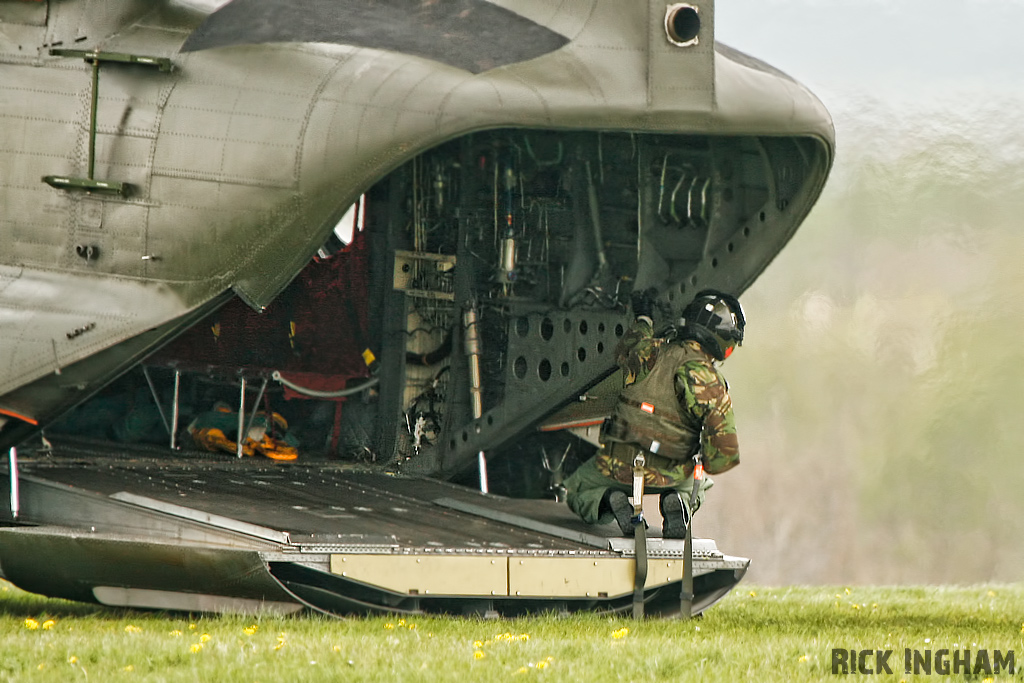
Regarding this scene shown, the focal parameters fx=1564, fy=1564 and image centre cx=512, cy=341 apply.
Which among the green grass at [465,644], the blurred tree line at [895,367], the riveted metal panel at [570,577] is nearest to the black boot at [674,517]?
the riveted metal panel at [570,577]

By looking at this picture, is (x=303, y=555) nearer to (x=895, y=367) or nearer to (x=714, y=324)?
(x=714, y=324)

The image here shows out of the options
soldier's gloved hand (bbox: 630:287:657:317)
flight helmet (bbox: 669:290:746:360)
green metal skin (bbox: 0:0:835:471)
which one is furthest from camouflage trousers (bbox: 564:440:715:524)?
green metal skin (bbox: 0:0:835:471)

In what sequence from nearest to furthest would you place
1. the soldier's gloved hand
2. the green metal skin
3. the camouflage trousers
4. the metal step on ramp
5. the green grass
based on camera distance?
the green grass, the metal step on ramp, the green metal skin, the camouflage trousers, the soldier's gloved hand

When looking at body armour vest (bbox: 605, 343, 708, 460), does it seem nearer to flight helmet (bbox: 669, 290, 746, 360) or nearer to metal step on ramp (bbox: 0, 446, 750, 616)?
flight helmet (bbox: 669, 290, 746, 360)

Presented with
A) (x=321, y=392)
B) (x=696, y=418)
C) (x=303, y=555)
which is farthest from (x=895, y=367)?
(x=303, y=555)

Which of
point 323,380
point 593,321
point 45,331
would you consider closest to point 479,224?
point 593,321

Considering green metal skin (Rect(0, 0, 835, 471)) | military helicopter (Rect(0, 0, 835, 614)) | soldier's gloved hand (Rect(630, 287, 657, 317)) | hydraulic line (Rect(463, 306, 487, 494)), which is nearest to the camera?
military helicopter (Rect(0, 0, 835, 614))

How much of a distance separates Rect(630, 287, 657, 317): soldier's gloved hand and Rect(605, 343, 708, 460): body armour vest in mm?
826

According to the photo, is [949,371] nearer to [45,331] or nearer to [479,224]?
[479,224]

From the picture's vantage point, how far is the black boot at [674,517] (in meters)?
8.38

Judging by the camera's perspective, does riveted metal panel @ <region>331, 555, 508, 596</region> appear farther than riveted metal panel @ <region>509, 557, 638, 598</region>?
No

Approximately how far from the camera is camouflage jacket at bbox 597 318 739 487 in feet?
27.0

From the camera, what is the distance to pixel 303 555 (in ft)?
24.0

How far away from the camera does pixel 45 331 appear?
795 cm
